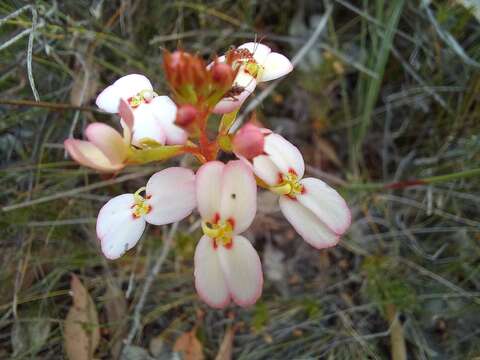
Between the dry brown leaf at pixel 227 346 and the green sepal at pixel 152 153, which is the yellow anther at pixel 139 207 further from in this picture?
the dry brown leaf at pixel 227 346

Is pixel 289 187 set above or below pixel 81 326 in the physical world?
above

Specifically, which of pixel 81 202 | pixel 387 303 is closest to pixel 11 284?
pixel 81 202

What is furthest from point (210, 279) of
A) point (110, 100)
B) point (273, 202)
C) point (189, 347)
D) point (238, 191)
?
point (273, 202)

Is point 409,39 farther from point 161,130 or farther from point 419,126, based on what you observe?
point 161,130

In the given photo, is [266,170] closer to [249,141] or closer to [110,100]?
[249,141]

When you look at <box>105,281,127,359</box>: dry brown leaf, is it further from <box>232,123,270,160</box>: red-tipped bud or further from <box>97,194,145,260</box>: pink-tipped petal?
<box>232,123,270,160</box>: red-tipped bud

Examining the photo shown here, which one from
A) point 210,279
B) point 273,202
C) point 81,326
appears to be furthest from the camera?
point 273,202

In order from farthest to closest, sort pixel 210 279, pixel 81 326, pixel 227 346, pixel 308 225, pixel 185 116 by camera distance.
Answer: pixel 227 346, pixel 81 326, pixel 308 225, pixel 210 279, pixel 185 116
